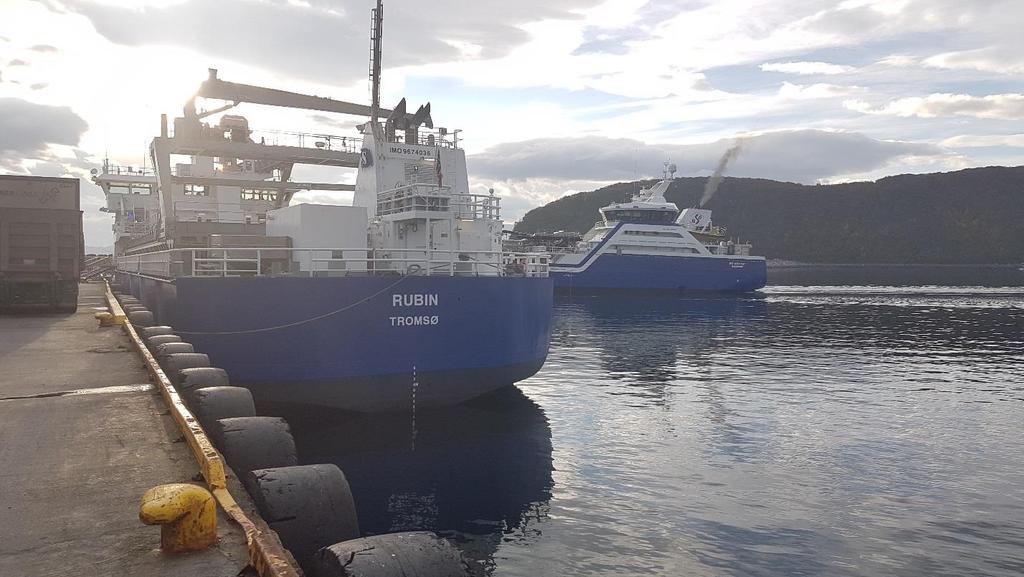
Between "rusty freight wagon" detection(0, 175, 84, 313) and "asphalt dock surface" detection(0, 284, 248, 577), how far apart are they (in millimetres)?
12332

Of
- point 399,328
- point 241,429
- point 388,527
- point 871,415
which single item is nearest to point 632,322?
point 871,415

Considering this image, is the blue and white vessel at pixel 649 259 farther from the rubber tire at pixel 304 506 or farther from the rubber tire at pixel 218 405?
the rubber tire at pixel 304 506

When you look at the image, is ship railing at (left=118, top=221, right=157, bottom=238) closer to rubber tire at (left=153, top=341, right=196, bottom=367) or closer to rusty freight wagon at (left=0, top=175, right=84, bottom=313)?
rusty freight wagon at (left=0, top=175, right=84, bottom=313)

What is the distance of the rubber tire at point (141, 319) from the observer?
730 inches

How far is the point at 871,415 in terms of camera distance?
17.7m

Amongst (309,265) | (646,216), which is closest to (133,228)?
(309,265)

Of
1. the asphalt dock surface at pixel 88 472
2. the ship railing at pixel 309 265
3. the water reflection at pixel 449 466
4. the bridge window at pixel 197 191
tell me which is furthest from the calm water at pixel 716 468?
the bridge window at pixel 197 191

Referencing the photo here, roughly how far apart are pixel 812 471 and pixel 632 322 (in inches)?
1198

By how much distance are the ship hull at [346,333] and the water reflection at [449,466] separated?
29.0 inches

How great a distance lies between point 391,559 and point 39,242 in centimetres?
2381

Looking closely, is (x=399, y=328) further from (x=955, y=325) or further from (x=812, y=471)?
(x=955, y=325)

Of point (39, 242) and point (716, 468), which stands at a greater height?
point (39, 242)

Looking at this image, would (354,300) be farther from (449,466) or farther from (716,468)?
Result: (716,468)

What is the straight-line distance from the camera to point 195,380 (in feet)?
31.6
